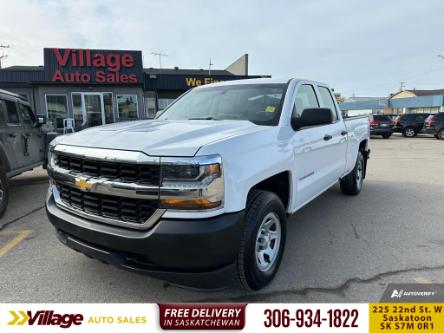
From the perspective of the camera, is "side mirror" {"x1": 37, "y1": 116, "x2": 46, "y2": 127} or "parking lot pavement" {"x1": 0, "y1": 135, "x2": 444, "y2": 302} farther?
"side mirror" {"x1": 37, "y1": 116, "x2": 46, "y2": 127}

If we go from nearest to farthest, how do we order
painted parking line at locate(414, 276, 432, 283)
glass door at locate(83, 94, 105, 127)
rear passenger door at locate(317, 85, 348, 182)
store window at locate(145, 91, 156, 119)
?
painted parking line at locate(414, 276, 432, 283)
rear passenger door at locate(317, 85, 348, 182)
glass door at locate(83, 94, 105, 127)
store window at locate(145, 91, 156, 119)

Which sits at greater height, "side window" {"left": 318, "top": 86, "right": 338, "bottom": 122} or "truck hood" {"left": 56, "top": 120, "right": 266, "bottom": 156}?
"side window" {"left": 318, "top": 86, "right": 338, "bottom": 122}

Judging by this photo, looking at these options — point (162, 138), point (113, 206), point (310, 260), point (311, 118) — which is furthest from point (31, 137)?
point (310, 260)

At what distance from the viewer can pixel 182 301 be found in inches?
102

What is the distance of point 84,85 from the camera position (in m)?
18.6

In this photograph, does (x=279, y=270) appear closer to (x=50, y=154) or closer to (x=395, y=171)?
(x=50, y=154)

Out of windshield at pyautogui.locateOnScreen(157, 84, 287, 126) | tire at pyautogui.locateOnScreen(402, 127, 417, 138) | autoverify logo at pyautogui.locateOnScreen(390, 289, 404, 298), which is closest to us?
autoverify logo at pyautogui.locateOnScreen(390, 289, 404, 298)

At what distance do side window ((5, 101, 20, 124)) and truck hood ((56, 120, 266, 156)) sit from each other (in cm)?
399

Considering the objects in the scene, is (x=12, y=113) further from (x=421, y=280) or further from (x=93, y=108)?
(x=93, y=108)

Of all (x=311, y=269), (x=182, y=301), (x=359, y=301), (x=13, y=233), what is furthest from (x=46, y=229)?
(x=359, y=301)

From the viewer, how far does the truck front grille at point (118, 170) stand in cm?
208

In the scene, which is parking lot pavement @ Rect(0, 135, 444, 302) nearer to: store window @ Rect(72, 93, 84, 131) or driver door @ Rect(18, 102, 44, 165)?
driver door @ Rect(18, 102, 44, 165)

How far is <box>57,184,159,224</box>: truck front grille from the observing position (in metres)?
2.15

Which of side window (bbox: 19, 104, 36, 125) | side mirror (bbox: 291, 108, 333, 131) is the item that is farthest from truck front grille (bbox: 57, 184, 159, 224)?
side window (bbox: 19, 104, 36, 125)
